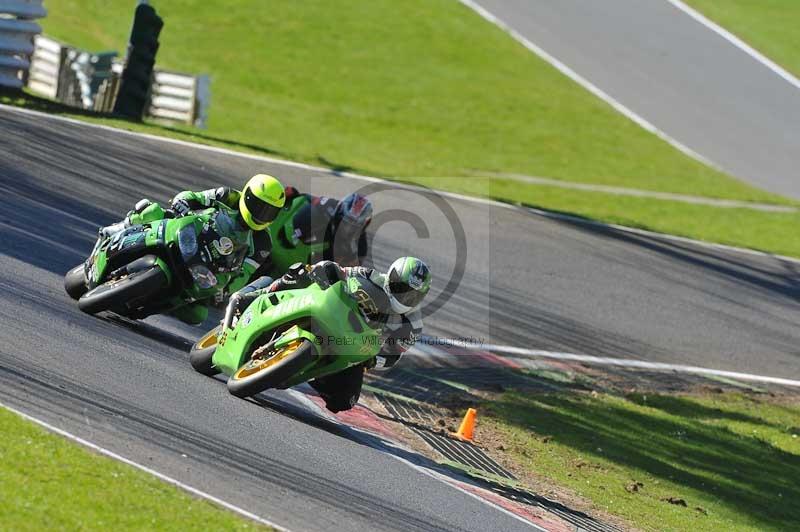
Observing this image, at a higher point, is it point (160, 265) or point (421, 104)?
point (421, 104)

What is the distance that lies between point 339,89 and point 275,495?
26.5m

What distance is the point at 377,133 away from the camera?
31.2 metres

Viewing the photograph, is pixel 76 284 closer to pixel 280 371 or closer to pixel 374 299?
pixel 280 371

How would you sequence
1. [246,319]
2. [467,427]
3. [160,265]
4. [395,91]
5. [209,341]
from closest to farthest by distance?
[246,319]
[209,341]
[160,265]
[467,427]
[395,91]

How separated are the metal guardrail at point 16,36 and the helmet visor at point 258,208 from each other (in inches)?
450

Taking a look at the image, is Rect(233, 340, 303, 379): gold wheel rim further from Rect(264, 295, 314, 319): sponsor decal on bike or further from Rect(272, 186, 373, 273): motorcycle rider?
Rect(272, 186, 373, 273): motorcycle rider

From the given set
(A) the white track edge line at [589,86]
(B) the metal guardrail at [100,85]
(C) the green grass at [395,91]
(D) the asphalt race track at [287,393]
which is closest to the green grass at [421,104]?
(C) the green grass at [395,91]

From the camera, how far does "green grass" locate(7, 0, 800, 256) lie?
1075 inches

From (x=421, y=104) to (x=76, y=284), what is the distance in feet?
75.3

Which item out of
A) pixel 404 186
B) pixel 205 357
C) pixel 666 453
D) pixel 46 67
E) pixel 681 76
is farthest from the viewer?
pixel 681 76

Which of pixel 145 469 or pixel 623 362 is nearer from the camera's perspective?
pixel 145 469

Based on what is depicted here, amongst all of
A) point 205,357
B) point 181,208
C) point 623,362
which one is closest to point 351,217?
point 181,208

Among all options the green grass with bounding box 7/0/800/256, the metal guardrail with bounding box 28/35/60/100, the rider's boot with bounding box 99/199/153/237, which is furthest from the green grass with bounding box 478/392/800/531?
the metal guardrail with bounding box 28/35/60/100

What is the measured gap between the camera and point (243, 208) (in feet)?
37.8
